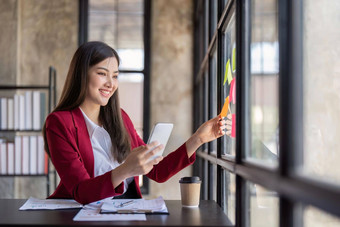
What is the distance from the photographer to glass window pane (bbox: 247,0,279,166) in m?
1.33

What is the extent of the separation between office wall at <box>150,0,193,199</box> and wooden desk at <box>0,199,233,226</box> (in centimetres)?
332

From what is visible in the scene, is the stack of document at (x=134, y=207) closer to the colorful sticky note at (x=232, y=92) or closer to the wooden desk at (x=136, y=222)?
the wooden desk at (x=136, y=222)

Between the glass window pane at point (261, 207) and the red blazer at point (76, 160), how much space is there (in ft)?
1.65

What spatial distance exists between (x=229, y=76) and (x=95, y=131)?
663mm

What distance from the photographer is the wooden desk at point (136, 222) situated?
53.4 inches

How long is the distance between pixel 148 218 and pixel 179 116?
3.58m

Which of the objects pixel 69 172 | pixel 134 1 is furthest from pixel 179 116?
pixel 69 172

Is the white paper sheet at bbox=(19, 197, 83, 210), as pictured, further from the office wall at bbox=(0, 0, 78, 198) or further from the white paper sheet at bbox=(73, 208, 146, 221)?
the office wall at bbox=(0, 0, 78, 198)

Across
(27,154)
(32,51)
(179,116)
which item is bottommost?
(27,154)

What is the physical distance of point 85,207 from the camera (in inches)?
65.2

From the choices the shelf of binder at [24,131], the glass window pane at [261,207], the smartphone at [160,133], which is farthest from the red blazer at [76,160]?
the shelf of binder at [24,131]

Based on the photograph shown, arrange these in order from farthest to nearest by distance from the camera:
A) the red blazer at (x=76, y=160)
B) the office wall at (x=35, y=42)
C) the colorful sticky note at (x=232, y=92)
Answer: the office wall at (x=35, y=42)
the colorful sticky note at (x=232, y=92)
the red blazer at (x=76, y=160)

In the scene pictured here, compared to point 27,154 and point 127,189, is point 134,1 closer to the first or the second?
point 27,154

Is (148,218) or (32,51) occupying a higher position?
(32,51)
